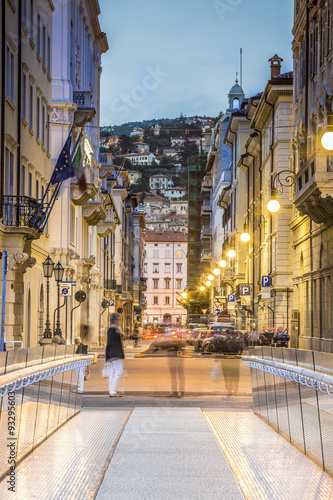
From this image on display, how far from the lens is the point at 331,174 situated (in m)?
27.7

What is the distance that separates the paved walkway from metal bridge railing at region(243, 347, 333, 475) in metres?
0.17

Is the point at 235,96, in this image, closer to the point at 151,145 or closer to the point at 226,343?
the point at 151,145

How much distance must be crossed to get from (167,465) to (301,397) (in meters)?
1.69

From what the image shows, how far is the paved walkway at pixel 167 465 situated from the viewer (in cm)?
791

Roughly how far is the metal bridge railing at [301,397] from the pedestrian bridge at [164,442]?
14mm

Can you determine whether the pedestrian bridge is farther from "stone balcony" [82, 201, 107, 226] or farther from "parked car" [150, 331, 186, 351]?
"stone balcony" [82, 201, 107, 226]

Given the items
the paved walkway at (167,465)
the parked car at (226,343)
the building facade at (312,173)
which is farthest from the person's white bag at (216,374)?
the parked car at (226,343)

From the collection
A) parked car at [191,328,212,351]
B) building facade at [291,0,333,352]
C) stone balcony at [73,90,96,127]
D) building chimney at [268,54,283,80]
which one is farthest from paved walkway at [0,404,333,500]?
building chimney at [268,54,283,80]

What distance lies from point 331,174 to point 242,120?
4550cm

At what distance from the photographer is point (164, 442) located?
1112 cm

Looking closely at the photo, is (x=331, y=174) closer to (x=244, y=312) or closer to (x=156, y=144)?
(x=244, y=312)

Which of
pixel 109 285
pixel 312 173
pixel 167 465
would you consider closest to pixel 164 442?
pixel 167 465

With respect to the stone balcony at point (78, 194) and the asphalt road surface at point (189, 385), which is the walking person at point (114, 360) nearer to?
the asphalt road surface at point (189, 385)

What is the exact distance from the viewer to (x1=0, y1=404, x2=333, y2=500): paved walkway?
312 inches
